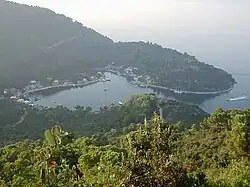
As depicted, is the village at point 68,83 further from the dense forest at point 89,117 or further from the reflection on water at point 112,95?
the dense forest at point 89,117

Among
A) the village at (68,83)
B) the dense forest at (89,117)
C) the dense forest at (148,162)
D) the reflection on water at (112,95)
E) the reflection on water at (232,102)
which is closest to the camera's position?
the dense forest at (148,162)

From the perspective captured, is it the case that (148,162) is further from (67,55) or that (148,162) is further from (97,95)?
(67,55)

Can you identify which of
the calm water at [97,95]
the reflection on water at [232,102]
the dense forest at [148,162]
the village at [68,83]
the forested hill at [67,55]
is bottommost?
the calm water at [97,95]

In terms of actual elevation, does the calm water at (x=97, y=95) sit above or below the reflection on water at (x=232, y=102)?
below

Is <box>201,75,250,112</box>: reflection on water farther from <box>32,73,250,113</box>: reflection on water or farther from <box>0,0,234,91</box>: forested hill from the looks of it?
<box>0,0,234,91</box>: forested hill

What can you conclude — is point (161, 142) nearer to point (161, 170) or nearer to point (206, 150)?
point (161, 170)

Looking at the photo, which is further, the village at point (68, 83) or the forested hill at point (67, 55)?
the forested hill at point (67, 55)

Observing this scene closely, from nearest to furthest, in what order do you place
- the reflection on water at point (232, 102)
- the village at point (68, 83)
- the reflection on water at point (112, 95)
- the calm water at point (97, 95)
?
the village at point (68, 83), the reflection on water at point (232, 102), the reflection on water at point (112, 95), the calm water at point (97, 95)

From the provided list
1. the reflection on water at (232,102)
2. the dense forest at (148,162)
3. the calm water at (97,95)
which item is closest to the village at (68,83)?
the calm water at (97,95)

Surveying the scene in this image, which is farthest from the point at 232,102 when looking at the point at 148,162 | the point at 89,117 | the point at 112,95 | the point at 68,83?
the point at 148,162

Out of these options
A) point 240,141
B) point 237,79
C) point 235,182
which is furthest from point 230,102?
point 235,182
